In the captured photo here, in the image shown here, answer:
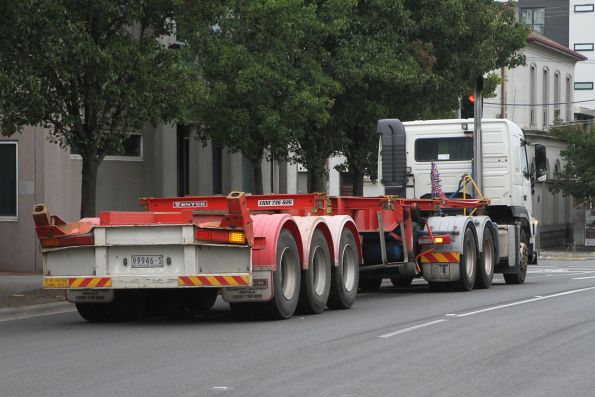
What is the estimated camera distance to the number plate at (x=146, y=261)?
15.0 meters

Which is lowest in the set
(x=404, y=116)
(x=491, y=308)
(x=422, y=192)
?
(x=491, y=308)

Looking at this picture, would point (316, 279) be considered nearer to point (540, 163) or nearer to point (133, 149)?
point (540, 163)

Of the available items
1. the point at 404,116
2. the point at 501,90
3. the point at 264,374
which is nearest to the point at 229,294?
the point at 264,374

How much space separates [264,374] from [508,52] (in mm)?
24705

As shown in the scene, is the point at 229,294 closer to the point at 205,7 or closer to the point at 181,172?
the point at 205,7

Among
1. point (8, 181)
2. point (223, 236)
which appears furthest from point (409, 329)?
point (8, 181)

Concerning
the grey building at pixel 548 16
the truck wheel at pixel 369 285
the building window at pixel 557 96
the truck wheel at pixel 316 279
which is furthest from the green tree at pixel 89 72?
the grey building at pixel 548 16

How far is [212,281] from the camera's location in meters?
15.0

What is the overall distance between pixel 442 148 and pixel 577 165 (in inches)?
1504

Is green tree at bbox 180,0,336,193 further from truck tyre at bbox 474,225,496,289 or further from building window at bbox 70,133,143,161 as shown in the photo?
truck tyre at bbox 474,225,496,289

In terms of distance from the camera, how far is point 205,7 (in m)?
20.9

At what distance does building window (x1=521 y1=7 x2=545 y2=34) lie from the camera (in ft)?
286

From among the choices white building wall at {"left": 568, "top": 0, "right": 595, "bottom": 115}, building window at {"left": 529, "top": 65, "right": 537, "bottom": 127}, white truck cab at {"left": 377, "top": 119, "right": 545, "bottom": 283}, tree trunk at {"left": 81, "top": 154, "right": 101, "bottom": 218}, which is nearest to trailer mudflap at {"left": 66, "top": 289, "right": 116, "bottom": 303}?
tree trunk at {"left": 81, "top": 154, "right": 101, "bottom": 218}

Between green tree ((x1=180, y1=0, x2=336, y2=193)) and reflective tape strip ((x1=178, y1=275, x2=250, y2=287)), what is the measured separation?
10566mm
